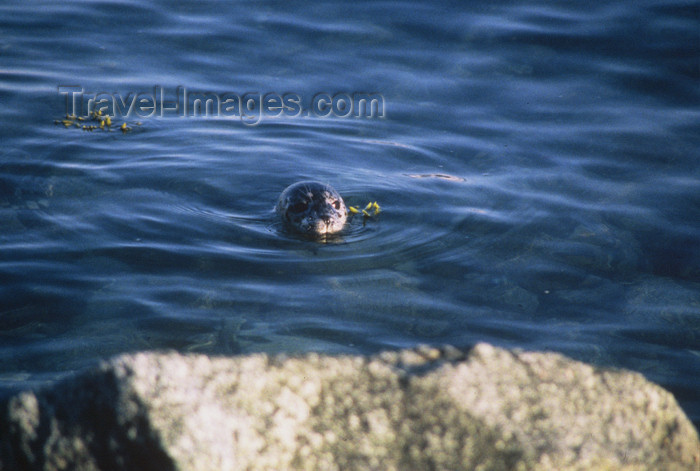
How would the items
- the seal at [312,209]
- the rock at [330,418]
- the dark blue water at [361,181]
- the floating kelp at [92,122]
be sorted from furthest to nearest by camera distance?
1. the floating kelp at [92,122]
2. the seal at [312,209]
3. the dark blue water at [361,181]
4. the rock at [330,418]

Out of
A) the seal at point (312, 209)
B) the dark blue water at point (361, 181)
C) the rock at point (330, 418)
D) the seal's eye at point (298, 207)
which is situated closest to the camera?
the rock at point (330, 418)

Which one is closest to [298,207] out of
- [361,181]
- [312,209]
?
[312,209]

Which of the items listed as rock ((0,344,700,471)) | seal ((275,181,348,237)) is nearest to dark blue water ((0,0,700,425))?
seal ((275,181,348,237))

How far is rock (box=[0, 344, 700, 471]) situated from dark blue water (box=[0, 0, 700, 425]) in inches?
77.1

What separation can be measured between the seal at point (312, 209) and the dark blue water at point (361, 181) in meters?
0.20

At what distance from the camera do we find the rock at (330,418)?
2.95m

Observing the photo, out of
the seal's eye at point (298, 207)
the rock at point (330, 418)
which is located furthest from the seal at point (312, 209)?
the rock at point (330, 418)

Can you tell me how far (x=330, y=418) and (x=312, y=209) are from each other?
426cm

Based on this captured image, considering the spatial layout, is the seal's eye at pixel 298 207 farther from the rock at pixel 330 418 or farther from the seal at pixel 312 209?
the rock at pixel 330 418

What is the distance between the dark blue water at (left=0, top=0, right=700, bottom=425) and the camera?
5.80 metres

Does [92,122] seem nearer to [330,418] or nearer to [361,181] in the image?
[361,181]

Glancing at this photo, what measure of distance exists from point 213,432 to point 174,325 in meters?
2.80

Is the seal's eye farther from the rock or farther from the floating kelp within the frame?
the rock

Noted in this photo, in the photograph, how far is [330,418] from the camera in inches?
124
